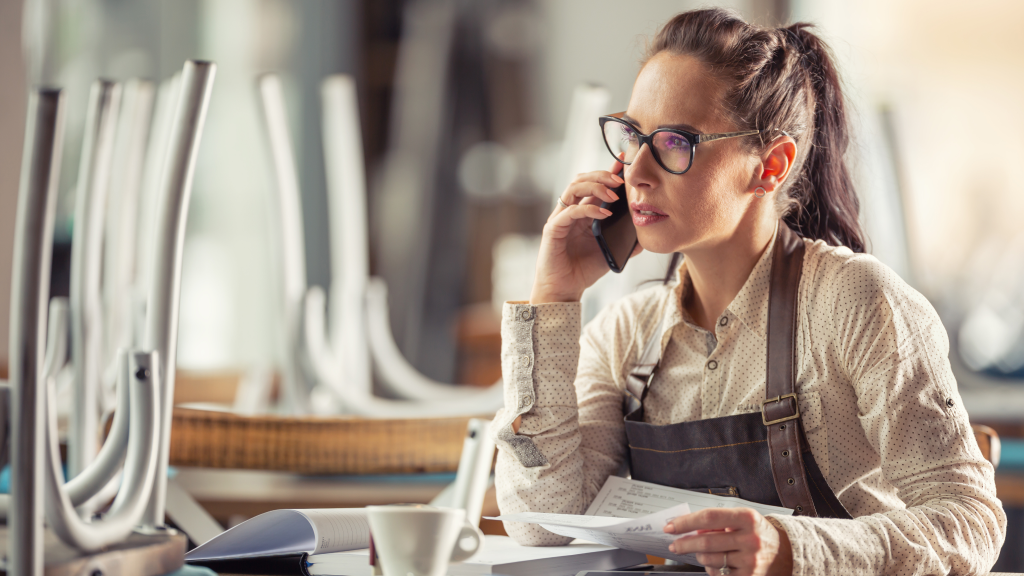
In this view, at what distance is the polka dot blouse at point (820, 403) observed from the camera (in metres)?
0.87

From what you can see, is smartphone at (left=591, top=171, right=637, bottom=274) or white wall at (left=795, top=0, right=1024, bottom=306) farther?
white wall at (left=795, top=0, right=1024, bottom=306)

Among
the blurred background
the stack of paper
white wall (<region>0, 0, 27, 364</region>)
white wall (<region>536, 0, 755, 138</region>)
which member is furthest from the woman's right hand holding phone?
white wall (<region>536, 0, 755, 138</region>)

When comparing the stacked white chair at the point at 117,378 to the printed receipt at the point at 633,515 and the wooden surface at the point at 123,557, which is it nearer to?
the wooden surface at the point at 123,557

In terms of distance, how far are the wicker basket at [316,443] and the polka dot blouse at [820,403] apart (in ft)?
1.05

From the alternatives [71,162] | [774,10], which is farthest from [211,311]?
[774,10]

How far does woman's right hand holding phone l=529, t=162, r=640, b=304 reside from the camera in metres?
1.18

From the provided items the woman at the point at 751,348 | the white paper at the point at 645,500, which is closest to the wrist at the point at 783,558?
the woman at the point at 751,348

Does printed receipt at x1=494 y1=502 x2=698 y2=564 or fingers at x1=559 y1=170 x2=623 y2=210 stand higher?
fingers at x1=559 y1=170 x2=623 y2=210

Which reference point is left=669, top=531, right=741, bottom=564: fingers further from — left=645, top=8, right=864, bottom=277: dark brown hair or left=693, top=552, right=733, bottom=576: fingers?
left=645, top=8, right=864, bottom=277: dark brown hair

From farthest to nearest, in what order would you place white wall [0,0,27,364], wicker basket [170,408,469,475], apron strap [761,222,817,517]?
white wall [0,0,27,364], wicker basket [170,408,469,475], apron strap [761,222,817,517]

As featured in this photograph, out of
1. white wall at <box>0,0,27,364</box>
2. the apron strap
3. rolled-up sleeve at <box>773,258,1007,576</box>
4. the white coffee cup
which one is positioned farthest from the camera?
white wall at <box>0,0,27,364</box>

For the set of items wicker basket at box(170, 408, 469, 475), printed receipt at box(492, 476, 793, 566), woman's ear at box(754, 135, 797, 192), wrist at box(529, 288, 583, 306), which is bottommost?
wicker basket at box(170, 408, 469, 475)

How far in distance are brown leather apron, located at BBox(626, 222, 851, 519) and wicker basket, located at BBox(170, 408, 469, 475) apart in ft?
1.50

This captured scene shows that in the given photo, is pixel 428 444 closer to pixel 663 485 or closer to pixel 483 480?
pixel 483 480
